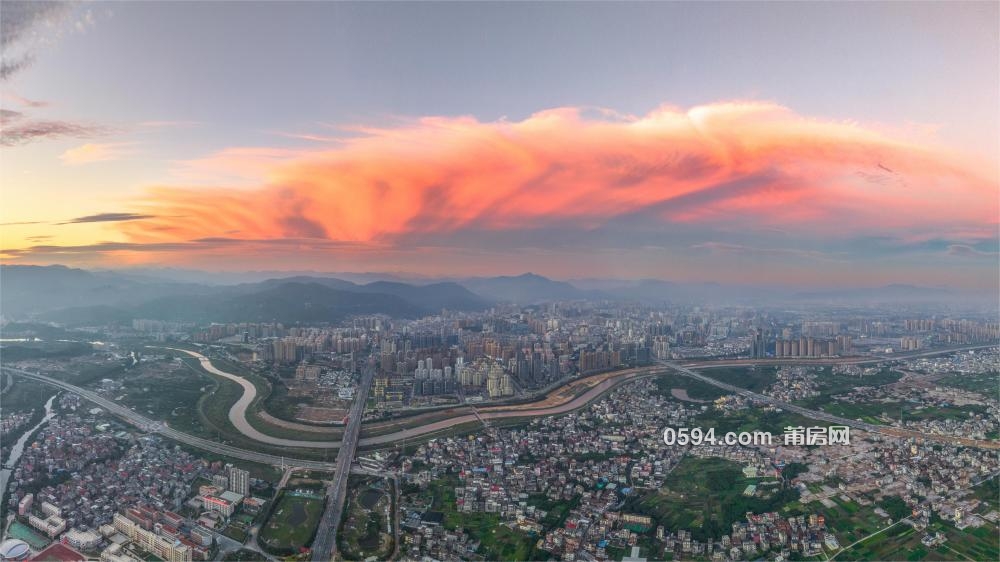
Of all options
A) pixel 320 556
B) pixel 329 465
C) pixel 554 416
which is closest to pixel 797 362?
pixel 554 416

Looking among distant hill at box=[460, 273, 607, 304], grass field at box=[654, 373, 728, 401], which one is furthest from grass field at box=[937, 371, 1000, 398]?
distant hill at box=[460, 273, 607, 304]

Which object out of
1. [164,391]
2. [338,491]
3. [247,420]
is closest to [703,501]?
[338,491]

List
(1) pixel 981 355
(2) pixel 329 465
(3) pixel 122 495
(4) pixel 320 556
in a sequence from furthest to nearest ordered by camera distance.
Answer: (1) pixel 981 355 < (2) pixel 329 465 < (3) pixel 122 495 < (4) pixel 320 556

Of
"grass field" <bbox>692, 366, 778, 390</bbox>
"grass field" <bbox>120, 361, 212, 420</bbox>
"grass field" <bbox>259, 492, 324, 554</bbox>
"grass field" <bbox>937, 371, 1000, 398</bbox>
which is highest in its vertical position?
"grass field" <bbox>937, 371, 1000, 398</bbox>

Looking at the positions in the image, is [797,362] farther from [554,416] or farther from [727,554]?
[727,554]

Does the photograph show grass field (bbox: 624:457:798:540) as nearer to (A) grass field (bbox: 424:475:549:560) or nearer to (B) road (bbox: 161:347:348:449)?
(A) grass field (bbox: 424:475:549:560)

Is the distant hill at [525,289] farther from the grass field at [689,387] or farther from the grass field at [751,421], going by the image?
the grass field at [751,421]
